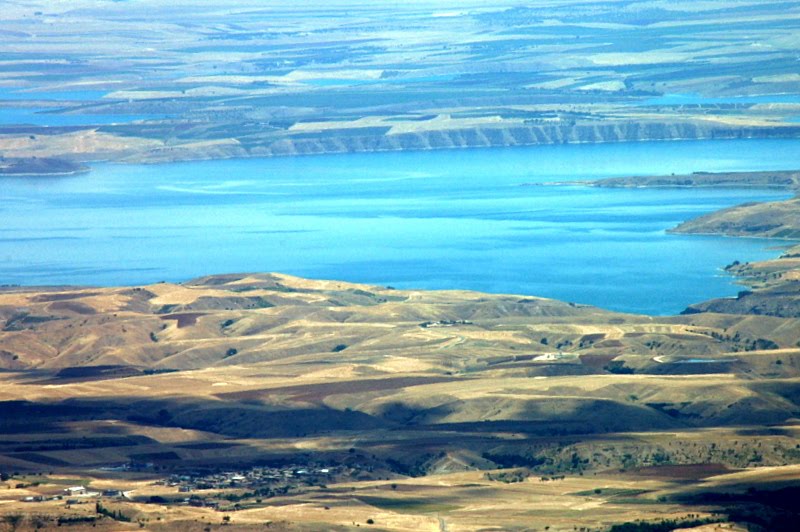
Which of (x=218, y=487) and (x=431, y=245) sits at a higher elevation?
(x=431, y=245)

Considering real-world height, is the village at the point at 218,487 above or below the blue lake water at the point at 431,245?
below

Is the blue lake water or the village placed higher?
the blue lake water

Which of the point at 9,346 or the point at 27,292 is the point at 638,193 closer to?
the point at 27,292

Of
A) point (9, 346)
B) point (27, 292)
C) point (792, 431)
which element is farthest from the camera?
point (27, 292)

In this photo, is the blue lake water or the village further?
the blue lake water

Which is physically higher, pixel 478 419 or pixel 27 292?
pixel 27 292

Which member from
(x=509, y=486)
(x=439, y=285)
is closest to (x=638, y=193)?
(x=439, y=285)

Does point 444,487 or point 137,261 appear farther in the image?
point 137,261

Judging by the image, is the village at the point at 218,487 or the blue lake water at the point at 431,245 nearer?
the village at the point at 218,487

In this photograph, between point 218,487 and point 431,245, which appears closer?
point 218,487

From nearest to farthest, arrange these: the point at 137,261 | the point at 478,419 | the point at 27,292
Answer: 1. the point at 478,419
2. the point at 27,292
3. the point at 137,261

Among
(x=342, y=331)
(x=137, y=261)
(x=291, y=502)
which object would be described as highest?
(x=137, y=261)
